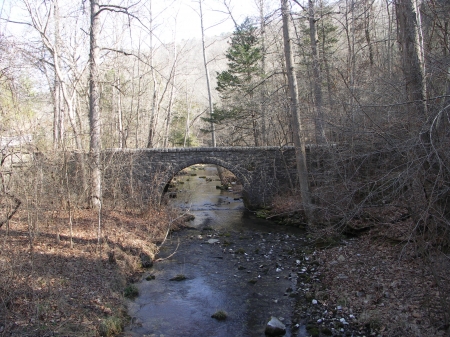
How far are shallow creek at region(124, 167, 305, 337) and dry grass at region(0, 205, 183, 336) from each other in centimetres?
47

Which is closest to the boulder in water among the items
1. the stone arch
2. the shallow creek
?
the shallow creek

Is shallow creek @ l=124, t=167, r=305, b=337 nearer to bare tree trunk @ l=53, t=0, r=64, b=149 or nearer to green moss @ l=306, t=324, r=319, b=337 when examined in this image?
green moss @ l=306, t=324, r=319, b=337

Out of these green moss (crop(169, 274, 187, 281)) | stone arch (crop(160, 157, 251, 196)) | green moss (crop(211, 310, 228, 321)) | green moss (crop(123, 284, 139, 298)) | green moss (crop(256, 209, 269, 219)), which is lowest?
green moss (crop(211, 310, 228, 321))

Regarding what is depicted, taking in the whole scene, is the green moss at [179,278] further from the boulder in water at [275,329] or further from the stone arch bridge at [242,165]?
the stone arch bridge at [242,165]

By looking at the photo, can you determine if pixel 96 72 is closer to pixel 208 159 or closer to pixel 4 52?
pixel 4 52

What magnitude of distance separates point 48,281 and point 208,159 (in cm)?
900

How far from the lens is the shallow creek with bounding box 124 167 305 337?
18.8 ft

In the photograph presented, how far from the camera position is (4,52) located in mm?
9164

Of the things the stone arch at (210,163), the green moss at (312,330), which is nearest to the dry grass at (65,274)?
the green moss at (312,330)

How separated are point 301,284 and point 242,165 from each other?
7.76 meters

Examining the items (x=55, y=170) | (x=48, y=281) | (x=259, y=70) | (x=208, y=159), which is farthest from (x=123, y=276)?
(x=259, y=70)

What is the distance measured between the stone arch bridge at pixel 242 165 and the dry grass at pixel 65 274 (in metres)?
3.91

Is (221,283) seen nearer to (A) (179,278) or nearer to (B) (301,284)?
(A) (179,278)

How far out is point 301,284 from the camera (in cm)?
708
